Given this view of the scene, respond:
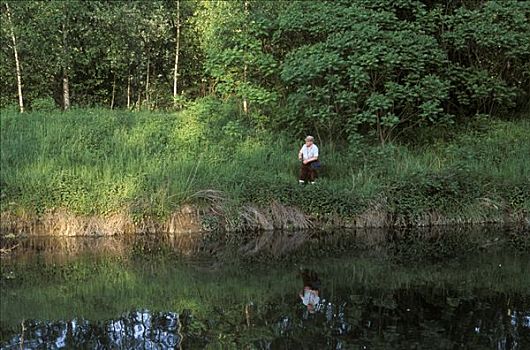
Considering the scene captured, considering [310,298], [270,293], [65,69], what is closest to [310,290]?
[310,298]

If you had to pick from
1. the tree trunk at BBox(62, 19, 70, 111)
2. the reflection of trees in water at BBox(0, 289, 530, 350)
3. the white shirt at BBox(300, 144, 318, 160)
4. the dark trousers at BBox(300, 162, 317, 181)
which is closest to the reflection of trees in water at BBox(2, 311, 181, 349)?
the reflection of trees in water at BBox(0, 289, 530, 350)

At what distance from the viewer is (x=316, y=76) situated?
14.5m

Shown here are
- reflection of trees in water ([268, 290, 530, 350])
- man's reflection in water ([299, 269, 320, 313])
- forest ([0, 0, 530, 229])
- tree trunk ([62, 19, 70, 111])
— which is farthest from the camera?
tree trunk ([62, 19, 70, 111])

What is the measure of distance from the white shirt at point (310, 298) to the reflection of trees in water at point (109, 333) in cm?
187

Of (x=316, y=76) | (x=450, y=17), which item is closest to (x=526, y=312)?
(x=316, y=76)

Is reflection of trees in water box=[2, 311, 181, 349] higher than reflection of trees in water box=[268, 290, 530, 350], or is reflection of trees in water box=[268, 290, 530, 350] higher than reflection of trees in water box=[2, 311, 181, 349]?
reflection of trees in water box=[268, 290, 530, 350]

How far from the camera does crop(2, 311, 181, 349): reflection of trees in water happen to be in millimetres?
6625

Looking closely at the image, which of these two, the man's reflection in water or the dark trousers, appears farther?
the dark trousers

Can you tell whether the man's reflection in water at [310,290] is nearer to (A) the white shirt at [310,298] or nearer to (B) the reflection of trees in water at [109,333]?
(A) the white shirt at [310,298]

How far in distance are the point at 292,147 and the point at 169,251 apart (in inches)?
215

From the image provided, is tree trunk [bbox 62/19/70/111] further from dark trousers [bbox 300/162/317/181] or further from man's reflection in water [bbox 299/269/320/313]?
man's reflection in water [bbox 299/269/320/313]

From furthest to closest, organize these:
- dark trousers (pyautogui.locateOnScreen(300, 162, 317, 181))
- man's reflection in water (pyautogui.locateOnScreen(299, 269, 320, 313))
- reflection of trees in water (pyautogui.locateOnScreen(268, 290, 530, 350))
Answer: dark trousers (pyautogui.locateOnScreen(300, 162, 317, 181)) < man's reflection in water (pyautogui.locateOnScreen(299, 269, 320, 313)) < reflection of trees in water (pyautogui.locateOnScreen(268, 290, 530, 350))

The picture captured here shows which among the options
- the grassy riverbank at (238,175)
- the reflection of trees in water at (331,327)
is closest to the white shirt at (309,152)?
the grassy riverbank at (238,175)

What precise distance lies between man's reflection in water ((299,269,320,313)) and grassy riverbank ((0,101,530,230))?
10.6 feet
